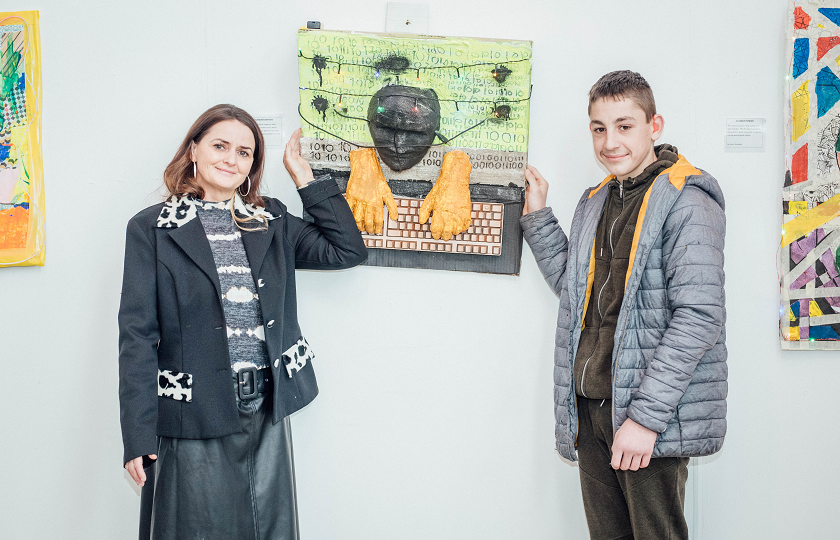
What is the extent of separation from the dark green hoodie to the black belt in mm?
762

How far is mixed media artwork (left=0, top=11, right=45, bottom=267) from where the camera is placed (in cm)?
167

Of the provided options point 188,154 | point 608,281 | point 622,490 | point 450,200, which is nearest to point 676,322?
point 608,281

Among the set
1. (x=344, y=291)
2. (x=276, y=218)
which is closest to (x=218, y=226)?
(x=276, y=218)

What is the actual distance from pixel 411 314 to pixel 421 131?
540mm

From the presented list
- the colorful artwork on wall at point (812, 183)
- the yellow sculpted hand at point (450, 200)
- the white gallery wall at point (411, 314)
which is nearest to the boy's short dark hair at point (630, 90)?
the white gallery wall at point (411, 314)

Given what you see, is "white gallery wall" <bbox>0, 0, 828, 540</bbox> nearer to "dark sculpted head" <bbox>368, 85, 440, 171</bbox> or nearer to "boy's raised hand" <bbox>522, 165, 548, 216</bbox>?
"boy's raised hand" <bbox>522, 165, 548, 216</bbox>

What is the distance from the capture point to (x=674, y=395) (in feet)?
3.69

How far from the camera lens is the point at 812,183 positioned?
158 cm

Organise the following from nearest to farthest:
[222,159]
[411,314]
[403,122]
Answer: [222,159]
[403,122]
[411,314]

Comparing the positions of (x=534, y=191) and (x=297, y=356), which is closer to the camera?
(x=297, y=356)

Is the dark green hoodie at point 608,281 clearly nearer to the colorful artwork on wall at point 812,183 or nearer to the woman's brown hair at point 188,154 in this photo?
the colorful artwork on wall at point 812,183

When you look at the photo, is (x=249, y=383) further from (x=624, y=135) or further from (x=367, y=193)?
(x=624, y=135)

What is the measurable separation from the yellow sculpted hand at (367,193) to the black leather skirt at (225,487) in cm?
55

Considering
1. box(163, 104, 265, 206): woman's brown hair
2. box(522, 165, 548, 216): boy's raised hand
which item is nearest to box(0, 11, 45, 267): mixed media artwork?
box(163, 104, 265, 206): woman's brown hair
